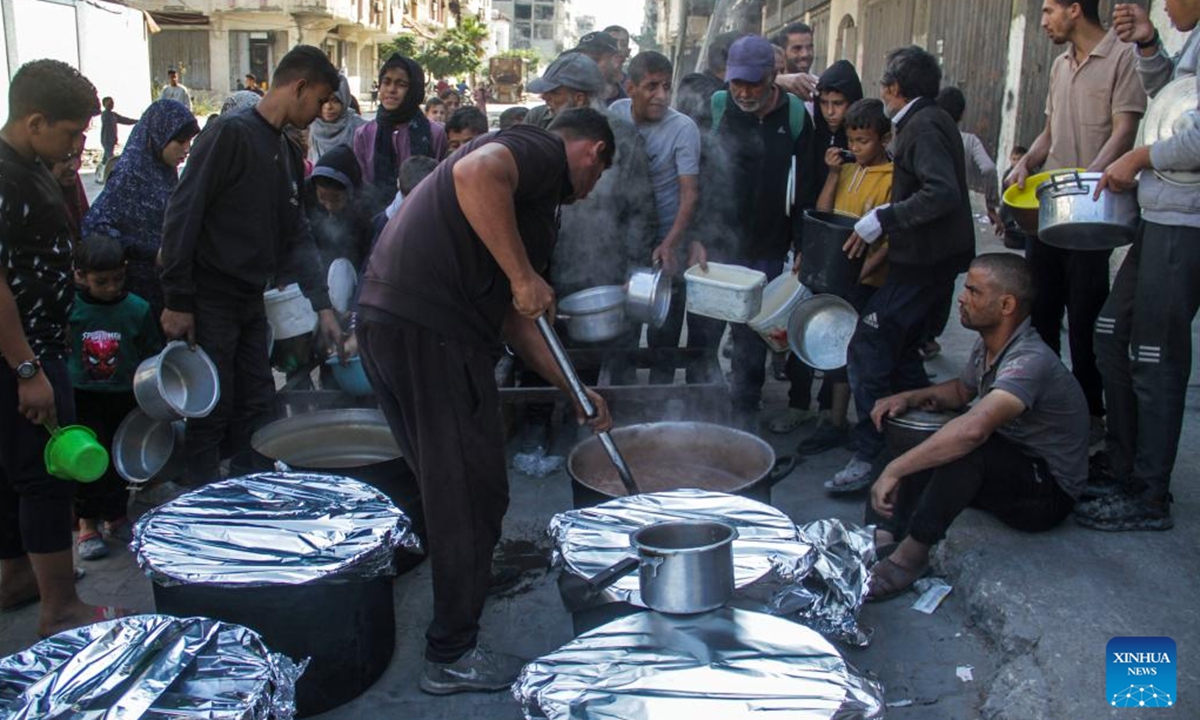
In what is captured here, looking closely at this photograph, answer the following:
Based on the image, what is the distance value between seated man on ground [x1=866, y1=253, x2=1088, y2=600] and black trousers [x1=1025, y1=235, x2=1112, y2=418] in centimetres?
72

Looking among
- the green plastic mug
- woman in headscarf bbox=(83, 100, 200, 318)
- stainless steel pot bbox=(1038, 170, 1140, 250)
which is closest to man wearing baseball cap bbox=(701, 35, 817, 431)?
stainless steel pot bbox=(1038, 170, 1140, 250)

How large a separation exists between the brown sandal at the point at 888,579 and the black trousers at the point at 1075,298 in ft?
4.30

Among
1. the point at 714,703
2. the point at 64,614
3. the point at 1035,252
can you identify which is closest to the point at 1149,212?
the point at 1035,252

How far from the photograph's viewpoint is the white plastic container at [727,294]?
438 centimetres

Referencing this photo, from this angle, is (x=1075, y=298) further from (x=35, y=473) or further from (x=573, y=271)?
(x=35, y=473)

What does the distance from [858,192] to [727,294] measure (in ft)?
2.67

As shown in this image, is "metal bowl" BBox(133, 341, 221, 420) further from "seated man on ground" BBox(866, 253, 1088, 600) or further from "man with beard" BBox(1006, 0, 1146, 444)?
"man with beard" BBox(1006, 0, 1146, 444)

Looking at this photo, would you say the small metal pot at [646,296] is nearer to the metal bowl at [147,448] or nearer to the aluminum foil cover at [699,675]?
the metal bowl at [147,448]

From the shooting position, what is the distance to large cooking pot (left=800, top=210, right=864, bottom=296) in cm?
423

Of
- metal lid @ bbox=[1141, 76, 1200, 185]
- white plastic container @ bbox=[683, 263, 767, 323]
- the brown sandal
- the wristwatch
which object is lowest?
the brown sandal

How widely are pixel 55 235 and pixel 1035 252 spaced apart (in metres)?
3.84

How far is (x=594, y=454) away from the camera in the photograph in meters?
3.69

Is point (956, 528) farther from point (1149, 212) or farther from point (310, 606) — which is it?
point (310, 606)

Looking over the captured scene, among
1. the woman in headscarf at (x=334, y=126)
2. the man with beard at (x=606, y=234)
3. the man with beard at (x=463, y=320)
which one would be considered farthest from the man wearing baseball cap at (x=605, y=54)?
the man with beard at (x=463, y=320)
